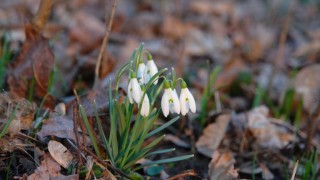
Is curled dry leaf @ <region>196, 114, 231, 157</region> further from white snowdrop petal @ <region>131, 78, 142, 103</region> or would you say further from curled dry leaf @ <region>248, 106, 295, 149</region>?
white snowdrop petal @ <region>131, 78, 142, 103</region>

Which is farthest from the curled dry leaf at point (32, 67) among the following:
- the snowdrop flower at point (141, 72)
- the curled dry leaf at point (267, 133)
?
the curled dry leaf at point (267, 133)

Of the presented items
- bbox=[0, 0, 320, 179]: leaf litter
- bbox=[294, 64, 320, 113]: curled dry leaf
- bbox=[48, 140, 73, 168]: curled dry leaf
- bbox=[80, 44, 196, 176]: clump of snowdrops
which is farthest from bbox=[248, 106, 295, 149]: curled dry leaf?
bbox=[48, 140, 73, 168]: curled dry leaf

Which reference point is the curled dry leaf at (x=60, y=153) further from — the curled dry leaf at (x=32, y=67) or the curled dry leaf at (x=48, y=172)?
the curled dry leaf at (x=32, y=67)

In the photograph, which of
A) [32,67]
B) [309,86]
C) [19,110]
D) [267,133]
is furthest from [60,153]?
[309,86]

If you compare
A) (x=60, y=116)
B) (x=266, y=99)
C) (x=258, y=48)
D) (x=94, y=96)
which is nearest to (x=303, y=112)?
(x=266, y=99)

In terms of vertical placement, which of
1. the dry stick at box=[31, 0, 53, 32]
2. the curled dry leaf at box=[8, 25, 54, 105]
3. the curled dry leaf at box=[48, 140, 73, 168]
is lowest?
the curled dry leaf at box=[48, 140, 73, 168]

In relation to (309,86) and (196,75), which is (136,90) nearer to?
(196,75)
